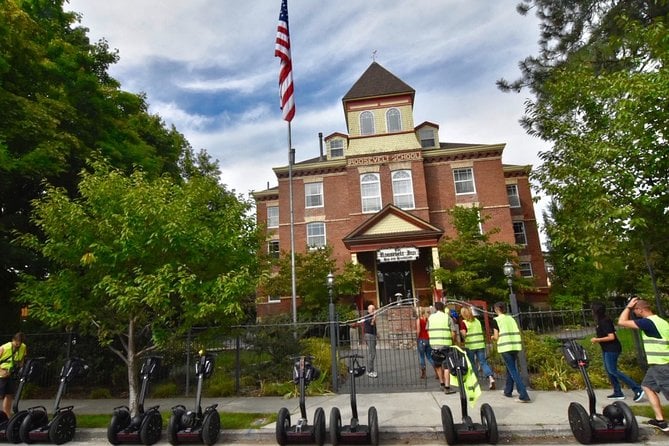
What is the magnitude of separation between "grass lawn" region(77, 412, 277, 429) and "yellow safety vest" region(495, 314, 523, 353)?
452cm

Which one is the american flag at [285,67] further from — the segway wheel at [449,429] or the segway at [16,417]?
the segway wheel at [449,429]

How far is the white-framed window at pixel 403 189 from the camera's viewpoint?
2509cm

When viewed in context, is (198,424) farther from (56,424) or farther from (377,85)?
(377,85)

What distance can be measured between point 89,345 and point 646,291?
25385mm

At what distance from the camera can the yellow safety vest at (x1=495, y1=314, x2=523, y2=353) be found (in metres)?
7.73

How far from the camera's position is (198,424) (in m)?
6.29

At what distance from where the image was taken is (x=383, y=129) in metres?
26.5

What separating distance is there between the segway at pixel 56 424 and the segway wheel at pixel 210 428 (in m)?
2.38

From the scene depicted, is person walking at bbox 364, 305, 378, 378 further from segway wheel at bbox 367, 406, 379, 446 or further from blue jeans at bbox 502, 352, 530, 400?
segway wheel at bbox 367, 406, 379, 446

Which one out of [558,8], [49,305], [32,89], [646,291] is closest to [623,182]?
[558,8]

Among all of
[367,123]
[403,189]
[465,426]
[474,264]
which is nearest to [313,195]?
[367,123]

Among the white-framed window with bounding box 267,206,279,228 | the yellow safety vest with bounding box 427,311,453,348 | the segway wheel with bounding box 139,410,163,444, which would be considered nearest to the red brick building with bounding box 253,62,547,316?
the white-framed window with bounding box 267,206,279,228

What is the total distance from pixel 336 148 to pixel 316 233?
6.28 meters

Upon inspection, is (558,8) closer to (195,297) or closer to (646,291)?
(195,297)
